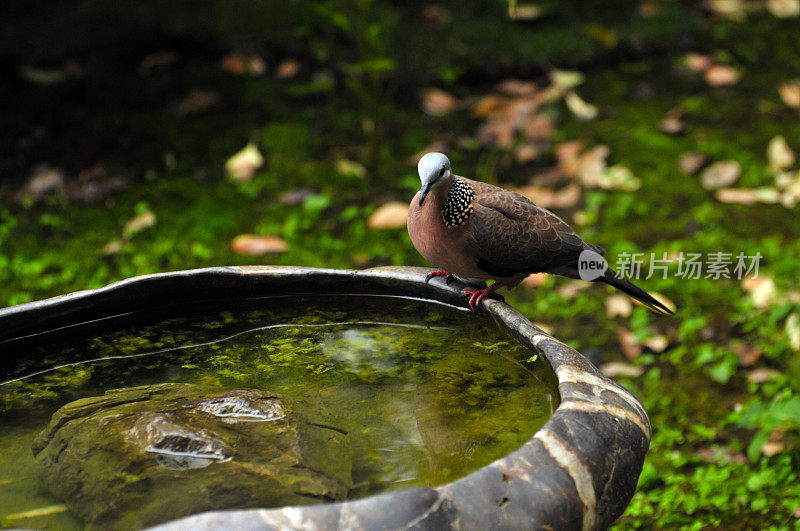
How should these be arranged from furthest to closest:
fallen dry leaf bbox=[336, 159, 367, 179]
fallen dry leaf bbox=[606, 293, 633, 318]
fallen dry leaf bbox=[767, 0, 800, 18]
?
fallen dry leaf bbox=[767, 0, 800, 18] → fallen dry leaf bbox=[336, 159, 367, 179] → fallen dry leaf bbox=[606, 293, 633, 318]

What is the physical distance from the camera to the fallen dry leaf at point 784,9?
500cm

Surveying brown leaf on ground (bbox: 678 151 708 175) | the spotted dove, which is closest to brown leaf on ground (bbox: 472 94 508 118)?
brown leaf on ground (bbox: 678 151 708 175)

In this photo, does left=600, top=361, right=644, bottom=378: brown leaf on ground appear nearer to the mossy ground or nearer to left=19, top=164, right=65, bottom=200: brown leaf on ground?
the mossy ground

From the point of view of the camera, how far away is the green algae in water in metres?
1.41

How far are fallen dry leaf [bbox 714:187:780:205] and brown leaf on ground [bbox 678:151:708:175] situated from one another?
0.76 feet

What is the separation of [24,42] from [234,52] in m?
Result: 1.17

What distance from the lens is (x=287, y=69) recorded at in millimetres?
4668

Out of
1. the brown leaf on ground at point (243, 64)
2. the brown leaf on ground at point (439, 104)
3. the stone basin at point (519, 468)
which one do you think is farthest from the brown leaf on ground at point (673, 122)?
the stone basin at point (519, 468)

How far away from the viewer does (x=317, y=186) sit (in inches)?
160

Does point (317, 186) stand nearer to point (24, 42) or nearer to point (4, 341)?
point (24, 42)

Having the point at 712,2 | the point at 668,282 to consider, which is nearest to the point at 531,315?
the point at 668,282

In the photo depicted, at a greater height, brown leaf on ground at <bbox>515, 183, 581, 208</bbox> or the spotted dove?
the spotted dove

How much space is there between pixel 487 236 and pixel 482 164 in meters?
2.12

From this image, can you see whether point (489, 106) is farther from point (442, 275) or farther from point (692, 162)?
point (442, 275)
